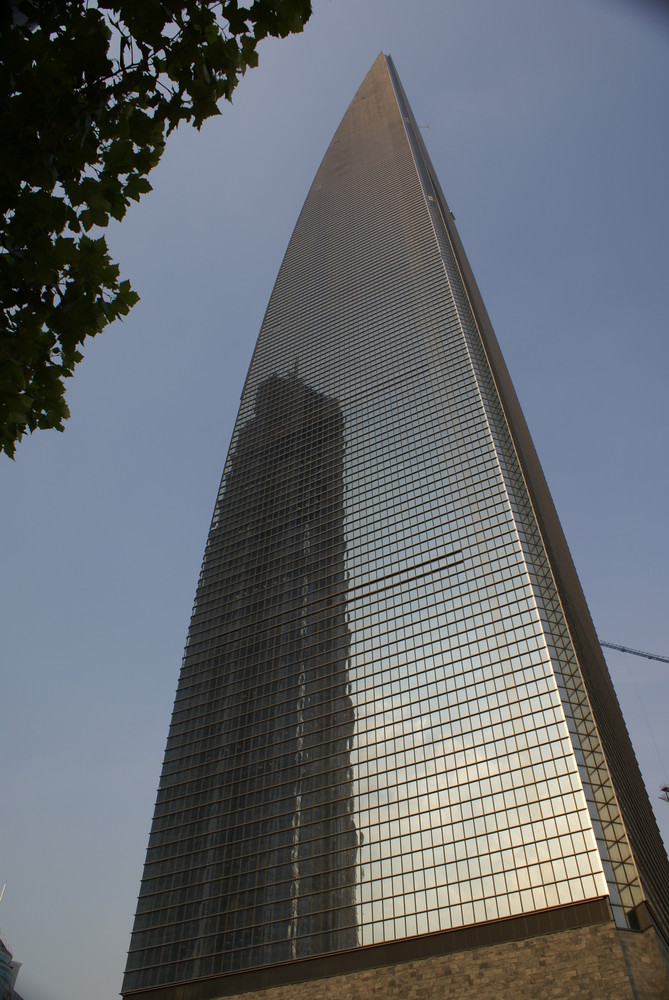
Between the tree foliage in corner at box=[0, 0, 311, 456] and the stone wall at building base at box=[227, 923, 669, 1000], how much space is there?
56.2 metres

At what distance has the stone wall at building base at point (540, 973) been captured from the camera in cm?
5009

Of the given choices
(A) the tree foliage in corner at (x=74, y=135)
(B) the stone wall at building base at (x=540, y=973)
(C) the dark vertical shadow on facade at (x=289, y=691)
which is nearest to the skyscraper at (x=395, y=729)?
(B) the stone wall at building base at (x=540, y=973)

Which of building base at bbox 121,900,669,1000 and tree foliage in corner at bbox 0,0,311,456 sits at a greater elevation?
building base at bbox 121,900,669,1000

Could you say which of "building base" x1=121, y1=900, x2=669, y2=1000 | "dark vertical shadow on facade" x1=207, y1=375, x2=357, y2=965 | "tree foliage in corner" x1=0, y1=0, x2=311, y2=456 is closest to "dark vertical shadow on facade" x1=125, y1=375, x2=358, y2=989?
"dark vertical shadow on facade" x1=207, y1=375, x2=357, y2=965

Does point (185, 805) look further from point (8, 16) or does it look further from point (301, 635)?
point (8, 16)

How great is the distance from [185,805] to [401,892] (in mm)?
30849

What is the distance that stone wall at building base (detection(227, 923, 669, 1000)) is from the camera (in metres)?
50.1

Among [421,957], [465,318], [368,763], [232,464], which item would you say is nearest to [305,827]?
[368,763]

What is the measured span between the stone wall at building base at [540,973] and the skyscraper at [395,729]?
7.0 inches

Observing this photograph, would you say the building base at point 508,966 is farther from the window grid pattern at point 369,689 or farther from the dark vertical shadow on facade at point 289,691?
the dark vertical shadow on facade at point 289,691

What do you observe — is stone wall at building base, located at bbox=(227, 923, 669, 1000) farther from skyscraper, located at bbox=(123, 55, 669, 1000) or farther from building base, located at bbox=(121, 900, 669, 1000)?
skyscraper, located at bbox=(123, 55, 669, 1000)

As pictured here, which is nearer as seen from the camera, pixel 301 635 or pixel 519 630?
pixel 519 630

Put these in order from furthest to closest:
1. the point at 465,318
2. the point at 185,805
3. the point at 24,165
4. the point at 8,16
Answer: the point at 465,318 < the point at 185,805 < the point at 24,165 < the point at 8,16

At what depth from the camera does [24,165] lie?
605 centimetres
